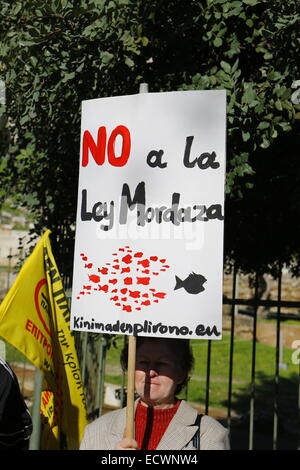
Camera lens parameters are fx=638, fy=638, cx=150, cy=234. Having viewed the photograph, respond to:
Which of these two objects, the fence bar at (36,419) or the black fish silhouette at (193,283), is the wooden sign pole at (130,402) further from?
the fence bar at (36,419)

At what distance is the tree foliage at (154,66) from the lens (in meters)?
3.74

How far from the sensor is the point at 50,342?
10.9 ft

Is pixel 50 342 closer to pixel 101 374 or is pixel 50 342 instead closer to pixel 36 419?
pixel 36 419

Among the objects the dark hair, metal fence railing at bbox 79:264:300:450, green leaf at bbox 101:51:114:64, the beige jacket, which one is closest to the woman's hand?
the beige jacket

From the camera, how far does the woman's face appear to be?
2588mm

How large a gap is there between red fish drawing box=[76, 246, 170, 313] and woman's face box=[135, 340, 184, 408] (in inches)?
8.3

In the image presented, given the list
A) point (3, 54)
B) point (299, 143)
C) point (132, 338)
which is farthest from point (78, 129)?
point (132, 338)

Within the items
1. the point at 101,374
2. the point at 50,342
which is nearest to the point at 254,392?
the point at 101,374

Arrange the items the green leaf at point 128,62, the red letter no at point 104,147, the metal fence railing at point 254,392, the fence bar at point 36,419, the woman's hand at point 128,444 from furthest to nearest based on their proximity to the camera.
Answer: the metal fence railing at point 254,392 → the fence bar at point 36,419 → the green leaf at point 128,62 → the red letter no at point 104,147 → the woman's hand at point 128,444

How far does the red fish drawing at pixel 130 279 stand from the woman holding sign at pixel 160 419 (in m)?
0.19

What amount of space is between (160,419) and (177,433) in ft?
0.31

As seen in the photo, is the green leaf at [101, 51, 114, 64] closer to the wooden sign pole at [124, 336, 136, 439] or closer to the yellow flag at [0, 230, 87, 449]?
the yellow flag at [0, 230, 87, 449]

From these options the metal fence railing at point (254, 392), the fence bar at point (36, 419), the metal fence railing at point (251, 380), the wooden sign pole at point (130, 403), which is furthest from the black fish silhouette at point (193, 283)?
the metal fence railing at point (254, 392)

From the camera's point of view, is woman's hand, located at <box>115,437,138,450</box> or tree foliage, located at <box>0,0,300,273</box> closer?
woman's hand, located at <box>115,437,138,450</box>
